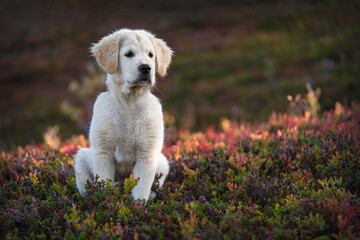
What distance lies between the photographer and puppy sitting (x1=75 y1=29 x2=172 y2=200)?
3.99 meters

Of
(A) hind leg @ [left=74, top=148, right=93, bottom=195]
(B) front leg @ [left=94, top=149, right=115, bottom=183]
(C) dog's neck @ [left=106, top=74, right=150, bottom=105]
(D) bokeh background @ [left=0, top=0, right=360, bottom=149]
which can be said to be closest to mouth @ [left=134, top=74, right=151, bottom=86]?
(C) dog's neck @ [left=106, top=74, right=150, bottom=105]

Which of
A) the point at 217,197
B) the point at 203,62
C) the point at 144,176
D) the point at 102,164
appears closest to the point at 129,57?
the point at 102,164

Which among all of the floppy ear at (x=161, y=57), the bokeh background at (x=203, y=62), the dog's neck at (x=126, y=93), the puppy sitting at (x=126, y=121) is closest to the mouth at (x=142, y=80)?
the puppy sitting at (x=126, y=121)

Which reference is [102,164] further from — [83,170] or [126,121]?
[126,121]

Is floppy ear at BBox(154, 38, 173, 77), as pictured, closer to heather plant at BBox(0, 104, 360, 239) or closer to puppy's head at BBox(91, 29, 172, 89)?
puppy's head at BBox(91, 29, 172, 89)

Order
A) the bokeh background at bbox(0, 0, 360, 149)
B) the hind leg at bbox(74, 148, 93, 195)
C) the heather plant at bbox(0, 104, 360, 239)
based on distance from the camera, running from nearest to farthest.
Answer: the heather plant at bbox(0, 104, 360, 239) < the hind leg at bbox(74, 148, 93, 195) < the bokeh background at bbox(0, 0, 360, 149)

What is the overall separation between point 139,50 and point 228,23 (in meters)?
30.6

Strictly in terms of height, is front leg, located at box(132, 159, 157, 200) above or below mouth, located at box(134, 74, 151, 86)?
below

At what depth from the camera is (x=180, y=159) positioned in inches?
199

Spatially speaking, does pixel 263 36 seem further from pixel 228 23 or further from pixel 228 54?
pixel 228 23

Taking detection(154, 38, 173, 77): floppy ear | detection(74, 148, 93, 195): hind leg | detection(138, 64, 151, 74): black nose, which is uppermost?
detection(154, 38, 173, 77): floppy ear

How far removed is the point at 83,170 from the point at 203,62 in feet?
68.9

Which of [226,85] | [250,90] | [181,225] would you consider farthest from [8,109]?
[181,225]

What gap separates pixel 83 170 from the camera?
4.32 metres
